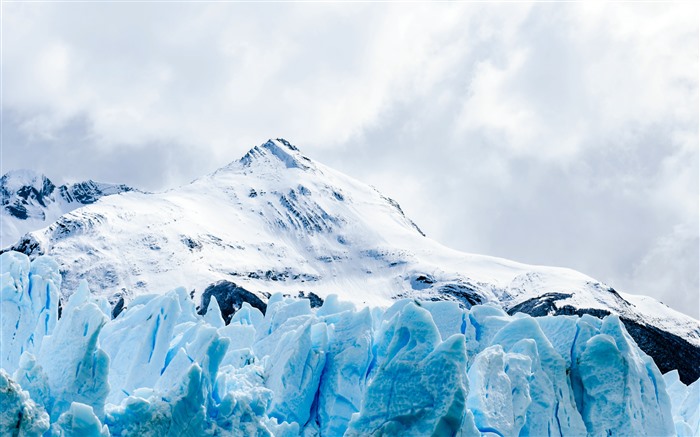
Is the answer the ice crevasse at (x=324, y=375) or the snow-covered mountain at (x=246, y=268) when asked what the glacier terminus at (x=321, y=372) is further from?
the snow-covered mountain at (x=246, y=268)

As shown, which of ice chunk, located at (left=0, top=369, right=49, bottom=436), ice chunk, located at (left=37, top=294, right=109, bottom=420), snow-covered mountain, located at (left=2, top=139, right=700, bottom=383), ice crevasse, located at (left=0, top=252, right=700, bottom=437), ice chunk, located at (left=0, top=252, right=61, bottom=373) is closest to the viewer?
ice chunk, located at (left=0, top=369, right=49, bottom=436)

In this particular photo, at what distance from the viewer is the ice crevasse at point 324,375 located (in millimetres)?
15758

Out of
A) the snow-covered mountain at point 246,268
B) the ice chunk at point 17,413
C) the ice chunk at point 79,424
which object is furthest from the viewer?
the snow-covered mountain at point 246,268

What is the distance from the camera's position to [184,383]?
650 inches

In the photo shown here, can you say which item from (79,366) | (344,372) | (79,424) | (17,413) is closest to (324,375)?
(344,372)

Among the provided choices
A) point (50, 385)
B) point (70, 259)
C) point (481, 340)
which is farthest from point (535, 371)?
point (70, 259)

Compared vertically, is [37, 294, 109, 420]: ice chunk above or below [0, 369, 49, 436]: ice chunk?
above

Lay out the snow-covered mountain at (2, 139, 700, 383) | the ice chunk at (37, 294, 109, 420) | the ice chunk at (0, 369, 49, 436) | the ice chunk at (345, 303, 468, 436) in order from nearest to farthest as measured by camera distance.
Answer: the ice chunk at (0, 369, 49, 436) < the ice chunk at (345, 303, 468, 436) < the ice chunk at (37, 294, 109, 420) < the snow-covered mountain at (2, 139, 700, 383)

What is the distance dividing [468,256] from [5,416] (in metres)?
176

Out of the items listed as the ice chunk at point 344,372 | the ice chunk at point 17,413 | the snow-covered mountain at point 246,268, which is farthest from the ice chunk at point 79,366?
the snow-covered mountain at point 246,268

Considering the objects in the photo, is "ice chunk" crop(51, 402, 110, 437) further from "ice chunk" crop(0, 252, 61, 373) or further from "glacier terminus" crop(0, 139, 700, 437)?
"ice chunk" crop(0, 252, 61, 373)

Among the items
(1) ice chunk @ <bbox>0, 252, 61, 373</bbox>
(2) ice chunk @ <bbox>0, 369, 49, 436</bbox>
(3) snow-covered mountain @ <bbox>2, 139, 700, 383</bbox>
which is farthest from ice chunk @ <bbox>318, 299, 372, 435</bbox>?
(3) snow-covered mountain @ <bbox>2, 139, 700, 383</bbox>

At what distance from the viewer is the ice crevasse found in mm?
15758

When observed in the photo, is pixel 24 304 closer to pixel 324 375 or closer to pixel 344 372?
pixel 324 375
